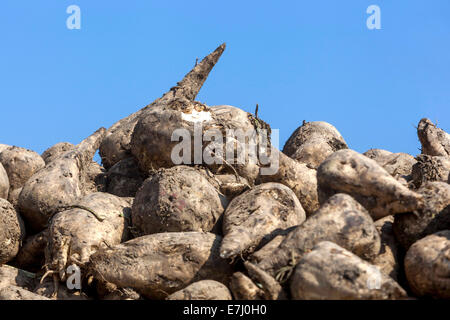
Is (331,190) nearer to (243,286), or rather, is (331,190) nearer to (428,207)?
(428,207)

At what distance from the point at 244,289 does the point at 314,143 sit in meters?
4.19

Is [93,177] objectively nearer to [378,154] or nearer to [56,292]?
[56,292]

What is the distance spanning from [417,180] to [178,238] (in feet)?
9.61

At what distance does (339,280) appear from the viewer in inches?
161

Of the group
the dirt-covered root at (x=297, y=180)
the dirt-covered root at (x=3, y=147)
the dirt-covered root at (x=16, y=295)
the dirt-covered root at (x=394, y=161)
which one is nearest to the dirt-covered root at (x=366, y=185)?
the dirt-covered root at (x=297, y=180)

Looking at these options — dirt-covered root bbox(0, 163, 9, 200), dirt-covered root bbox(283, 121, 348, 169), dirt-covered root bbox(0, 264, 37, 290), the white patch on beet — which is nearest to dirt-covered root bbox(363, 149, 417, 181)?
dirt-covered root bbox(283, 121, 348, 169)

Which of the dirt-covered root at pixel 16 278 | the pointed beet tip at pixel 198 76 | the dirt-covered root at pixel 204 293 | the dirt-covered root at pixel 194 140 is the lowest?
the dirt-covered root at pixel 16 278

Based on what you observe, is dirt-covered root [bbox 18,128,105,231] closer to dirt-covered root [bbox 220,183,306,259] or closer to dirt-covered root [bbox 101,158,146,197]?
dirt-covered root [bbox 101,158,146,197]

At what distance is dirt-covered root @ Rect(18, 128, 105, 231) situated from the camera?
6.84 metres

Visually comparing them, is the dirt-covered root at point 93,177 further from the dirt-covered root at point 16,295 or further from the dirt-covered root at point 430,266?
the dirt-covered root at point 430,266

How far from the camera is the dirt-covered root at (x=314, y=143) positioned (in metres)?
8.02

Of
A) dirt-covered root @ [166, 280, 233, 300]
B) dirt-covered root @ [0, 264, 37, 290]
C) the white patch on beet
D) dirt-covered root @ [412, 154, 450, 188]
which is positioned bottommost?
dirt-covered root @ [0, 264, 37, 290]

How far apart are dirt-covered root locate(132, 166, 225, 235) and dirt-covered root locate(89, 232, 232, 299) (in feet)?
1.06

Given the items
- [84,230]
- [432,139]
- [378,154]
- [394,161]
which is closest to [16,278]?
[84,230]
